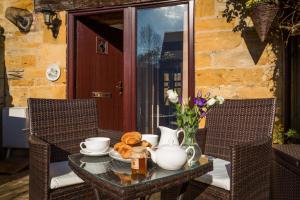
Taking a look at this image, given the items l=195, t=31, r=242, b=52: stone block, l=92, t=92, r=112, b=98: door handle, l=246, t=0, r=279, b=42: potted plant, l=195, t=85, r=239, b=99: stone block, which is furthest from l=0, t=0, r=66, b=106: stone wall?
l=246, t=0, r=279, b=42: potted plant

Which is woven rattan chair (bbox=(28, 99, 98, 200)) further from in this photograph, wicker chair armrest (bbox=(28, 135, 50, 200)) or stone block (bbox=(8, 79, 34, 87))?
stone block (bbox=(8, 79, 34, 87))

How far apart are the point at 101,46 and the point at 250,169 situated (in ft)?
10.9

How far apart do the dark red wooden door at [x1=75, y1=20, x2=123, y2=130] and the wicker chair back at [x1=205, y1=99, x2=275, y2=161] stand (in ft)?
7.61

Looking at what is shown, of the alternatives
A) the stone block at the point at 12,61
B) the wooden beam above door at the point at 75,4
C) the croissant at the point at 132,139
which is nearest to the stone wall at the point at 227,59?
the wooden beam above door at the point at 75,4

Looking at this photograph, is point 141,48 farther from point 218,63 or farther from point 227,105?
point 227,105

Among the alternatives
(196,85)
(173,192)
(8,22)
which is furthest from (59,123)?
(8,22)

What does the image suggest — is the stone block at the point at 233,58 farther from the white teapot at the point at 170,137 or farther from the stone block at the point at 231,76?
the white teapot at the point at 170,137

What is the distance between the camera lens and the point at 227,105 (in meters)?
2.54

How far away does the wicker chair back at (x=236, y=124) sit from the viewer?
7.41ft

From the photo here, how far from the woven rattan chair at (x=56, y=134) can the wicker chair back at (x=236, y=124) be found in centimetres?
99

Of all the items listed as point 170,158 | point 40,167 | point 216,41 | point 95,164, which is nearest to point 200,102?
point 170,158

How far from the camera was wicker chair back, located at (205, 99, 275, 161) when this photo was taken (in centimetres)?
226

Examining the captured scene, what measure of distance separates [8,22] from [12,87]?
960mm

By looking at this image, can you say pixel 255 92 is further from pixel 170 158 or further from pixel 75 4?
pixel 75 4
